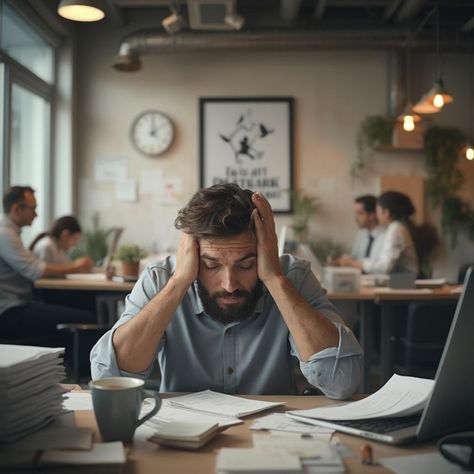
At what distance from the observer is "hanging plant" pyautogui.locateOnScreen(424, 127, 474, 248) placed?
6.88 metres

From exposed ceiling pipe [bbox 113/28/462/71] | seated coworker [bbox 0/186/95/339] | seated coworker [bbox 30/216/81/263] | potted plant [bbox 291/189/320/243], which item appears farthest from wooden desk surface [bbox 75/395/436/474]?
exposed ceiling pipe [bbox 113/28/462/71]

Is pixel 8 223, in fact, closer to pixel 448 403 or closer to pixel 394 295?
pixel 394 295

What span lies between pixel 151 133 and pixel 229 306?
545 centimetres

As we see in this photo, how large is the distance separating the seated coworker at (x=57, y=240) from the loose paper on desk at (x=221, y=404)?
3791 millimetres

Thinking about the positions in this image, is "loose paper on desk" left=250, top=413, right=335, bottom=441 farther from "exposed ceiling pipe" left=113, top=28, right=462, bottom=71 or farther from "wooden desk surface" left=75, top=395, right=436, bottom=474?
"exposed ceiling pipe" left=113, top=28, right=462, bottom=71

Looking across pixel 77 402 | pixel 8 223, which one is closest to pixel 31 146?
pixel 8 223

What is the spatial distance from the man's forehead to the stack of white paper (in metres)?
0.54

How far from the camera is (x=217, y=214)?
1.81m

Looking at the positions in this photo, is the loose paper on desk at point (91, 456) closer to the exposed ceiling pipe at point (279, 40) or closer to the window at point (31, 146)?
the window at point (31, 146)

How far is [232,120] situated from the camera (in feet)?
22.8

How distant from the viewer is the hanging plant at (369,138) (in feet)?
22.4

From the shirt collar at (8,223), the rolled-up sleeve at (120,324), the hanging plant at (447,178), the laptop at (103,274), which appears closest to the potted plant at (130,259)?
the laptop at (103,274)

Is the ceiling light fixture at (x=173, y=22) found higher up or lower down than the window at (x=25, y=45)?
higher up

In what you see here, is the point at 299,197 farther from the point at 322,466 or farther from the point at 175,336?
the point at 322,466
